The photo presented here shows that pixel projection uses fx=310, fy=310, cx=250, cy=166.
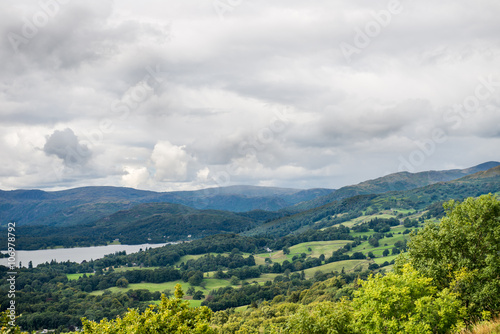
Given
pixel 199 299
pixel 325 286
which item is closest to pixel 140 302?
pixel 199 299

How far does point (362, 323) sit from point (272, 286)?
17983 cm

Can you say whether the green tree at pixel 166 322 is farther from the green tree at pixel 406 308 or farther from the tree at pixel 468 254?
the tree at pixel 468 254

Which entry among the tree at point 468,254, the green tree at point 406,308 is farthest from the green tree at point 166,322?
the tree at point 468,254

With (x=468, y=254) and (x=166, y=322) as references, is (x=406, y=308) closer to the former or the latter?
(x=468, y=254)

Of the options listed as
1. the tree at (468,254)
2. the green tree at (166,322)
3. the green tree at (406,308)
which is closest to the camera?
the green tree at (166,322)

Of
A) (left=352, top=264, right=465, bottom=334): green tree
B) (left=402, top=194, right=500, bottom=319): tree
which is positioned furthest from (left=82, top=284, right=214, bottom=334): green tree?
(left=402, top=194, right=500, bottom=319): tree

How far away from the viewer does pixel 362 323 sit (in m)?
30.2

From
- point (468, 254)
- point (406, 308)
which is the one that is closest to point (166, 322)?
point (406, 308)

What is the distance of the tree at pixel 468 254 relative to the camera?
2922 cm

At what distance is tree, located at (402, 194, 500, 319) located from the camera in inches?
1150

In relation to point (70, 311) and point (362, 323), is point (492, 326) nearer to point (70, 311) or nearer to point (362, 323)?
point (362, 323)

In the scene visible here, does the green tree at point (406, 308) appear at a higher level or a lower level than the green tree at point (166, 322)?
lower

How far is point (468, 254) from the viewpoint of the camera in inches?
1280

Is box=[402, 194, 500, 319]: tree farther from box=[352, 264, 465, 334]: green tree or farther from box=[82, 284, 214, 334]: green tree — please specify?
box=[82, 284, 214, 334]: green tree
